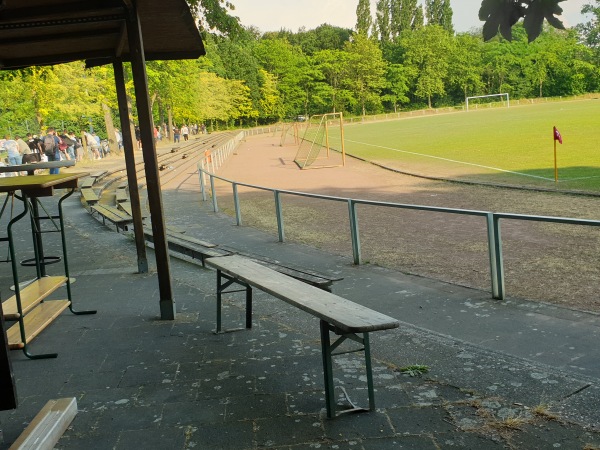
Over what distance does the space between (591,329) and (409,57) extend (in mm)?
100042

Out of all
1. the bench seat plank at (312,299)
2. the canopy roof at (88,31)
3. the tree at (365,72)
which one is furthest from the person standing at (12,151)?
the tree at (365,72)

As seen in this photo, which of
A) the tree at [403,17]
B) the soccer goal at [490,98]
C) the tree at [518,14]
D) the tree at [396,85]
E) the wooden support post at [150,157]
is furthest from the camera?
the tree at [396,85]

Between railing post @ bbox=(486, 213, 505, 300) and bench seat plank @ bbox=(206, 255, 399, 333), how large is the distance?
97.5 inches

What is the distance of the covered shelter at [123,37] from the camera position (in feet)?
20.5

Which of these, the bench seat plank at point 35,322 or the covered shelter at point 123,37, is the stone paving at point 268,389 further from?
the covered shelter at point 123,37

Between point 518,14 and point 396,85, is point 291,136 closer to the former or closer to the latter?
point 396,85

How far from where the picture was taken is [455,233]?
1131 centimetres

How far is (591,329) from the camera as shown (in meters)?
5.75

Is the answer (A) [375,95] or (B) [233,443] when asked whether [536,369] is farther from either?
(A) [375,95]

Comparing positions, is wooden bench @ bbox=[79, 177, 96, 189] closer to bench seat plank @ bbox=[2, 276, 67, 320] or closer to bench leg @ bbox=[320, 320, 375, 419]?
bench seat plank @ bbox=[2, 276, 67, 320]

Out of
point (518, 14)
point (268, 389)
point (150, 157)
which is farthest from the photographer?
point (150, 157)

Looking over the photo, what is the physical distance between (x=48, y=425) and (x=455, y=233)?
27.3 feet

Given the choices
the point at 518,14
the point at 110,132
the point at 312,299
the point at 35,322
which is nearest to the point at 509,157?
the point at 35,322

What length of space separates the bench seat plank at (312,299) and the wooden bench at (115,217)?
6408 mm
